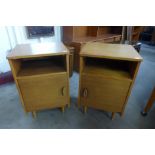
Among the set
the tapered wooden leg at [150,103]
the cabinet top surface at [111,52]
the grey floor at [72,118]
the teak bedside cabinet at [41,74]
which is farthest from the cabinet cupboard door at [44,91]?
the tapered wooden leg at [150,103]

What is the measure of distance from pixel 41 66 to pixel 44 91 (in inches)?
9.2

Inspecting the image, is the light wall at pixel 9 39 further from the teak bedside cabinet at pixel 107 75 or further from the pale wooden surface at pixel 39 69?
the teak bedside cabinet at pixel 107 75

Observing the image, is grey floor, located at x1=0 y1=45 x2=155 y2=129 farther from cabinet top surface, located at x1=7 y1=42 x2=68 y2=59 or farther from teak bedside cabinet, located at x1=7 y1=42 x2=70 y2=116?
cabinet top surface, located at x1=7 y1=42 x2=68 y2=59

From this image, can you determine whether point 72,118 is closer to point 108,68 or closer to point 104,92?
→ point 104,92

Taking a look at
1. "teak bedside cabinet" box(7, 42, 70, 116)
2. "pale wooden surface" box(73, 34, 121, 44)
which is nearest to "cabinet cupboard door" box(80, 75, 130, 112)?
"teak bedside cabinet" box(7, 42, 70, 116)

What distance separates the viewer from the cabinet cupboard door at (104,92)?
3.91ft

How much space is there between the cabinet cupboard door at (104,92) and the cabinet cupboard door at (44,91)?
20 centimetres

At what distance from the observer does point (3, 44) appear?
1840 mm

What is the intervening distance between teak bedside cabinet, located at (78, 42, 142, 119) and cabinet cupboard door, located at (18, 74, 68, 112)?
0.18 meters

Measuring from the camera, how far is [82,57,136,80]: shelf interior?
119 cm

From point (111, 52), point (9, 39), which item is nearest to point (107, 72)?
point (111, 52)

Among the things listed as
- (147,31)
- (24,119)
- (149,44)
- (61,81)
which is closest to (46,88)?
(61,81)

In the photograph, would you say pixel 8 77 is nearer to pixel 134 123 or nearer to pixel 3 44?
pixel 3 44

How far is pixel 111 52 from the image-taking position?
3.72 ft
